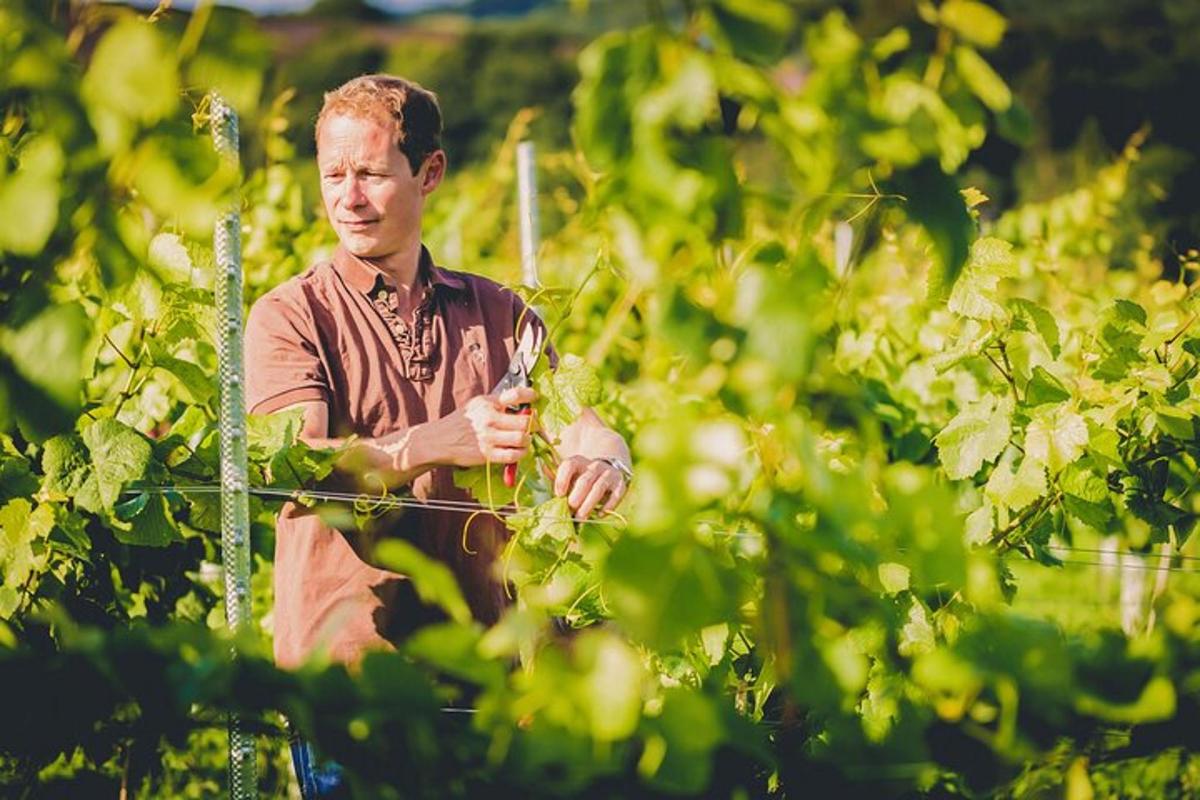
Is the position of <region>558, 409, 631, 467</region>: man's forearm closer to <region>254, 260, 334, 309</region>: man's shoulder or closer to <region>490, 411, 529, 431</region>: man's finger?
<region>490, 411, 529, 431</region>: man's finger

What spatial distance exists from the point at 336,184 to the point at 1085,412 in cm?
124

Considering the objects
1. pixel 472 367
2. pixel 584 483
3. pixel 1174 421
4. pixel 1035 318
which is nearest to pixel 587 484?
pixel 584 483

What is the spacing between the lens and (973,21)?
119cm

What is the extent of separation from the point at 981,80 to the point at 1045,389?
1332 mm

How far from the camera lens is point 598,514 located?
228 cm

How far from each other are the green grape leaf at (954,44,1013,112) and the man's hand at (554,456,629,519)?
1.05 metres

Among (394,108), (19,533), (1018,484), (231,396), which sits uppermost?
(394,108)

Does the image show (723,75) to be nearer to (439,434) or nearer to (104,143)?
(104,143)

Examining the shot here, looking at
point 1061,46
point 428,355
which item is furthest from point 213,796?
point 1061,46

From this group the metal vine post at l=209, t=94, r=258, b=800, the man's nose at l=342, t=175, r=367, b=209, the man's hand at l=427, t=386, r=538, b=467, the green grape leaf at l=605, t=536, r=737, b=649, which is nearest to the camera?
the green grape leaf at l=605, t=536, r=737, b=649

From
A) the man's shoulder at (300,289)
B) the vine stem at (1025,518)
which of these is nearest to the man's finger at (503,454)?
the man's shoulder at (300,289)

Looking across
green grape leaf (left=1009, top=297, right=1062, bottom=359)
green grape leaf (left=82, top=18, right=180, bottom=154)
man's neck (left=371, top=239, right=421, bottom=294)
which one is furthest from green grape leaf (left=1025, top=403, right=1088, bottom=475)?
green grape leaf (left=82, top=18, right=180, bottom=154)

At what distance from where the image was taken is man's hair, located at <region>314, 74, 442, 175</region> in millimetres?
2508

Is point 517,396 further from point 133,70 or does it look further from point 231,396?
point 133,70
